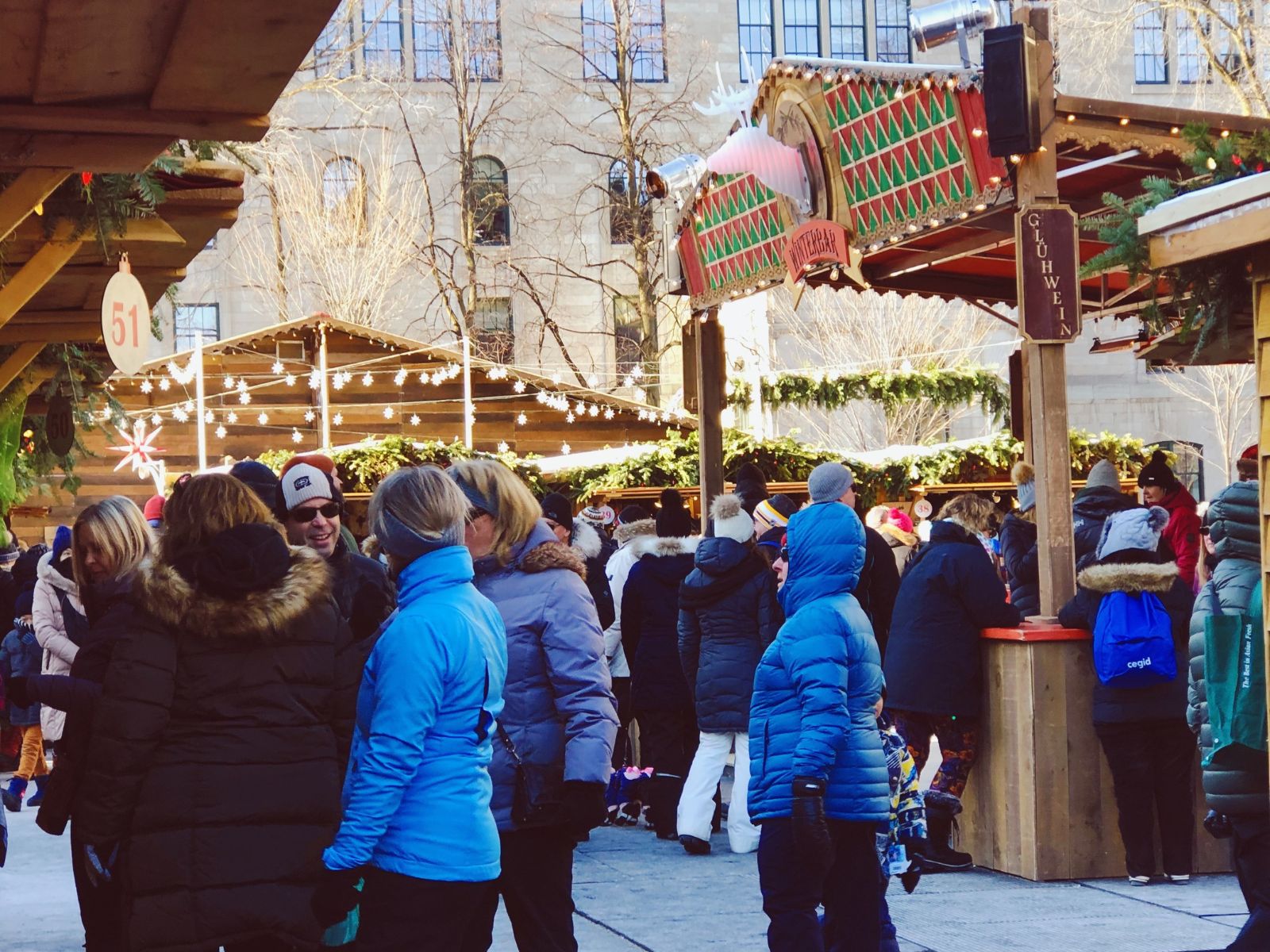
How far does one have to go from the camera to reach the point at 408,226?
124ft

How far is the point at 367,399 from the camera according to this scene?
89.1 ft

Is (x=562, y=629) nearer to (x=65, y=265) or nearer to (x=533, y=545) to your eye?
(x=533, y=545)

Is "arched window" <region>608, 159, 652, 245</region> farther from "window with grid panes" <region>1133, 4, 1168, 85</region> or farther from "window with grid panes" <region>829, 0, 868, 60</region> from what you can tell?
"window with grid panes" <region>1133, 4, 1168, 85</region>

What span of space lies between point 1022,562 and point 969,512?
1.35 m

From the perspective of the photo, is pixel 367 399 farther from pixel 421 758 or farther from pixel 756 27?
pixel 421 758

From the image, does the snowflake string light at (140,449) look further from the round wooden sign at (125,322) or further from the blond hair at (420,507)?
the blond hair at (420,507)

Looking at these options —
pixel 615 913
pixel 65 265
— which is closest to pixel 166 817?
pixel 615 913

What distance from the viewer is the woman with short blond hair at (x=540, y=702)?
4.95 metres

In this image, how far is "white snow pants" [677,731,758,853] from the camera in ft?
30.1

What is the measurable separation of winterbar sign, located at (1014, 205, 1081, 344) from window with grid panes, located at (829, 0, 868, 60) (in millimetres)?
35696

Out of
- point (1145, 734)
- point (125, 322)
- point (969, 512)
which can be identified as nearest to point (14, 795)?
point (125, 322)

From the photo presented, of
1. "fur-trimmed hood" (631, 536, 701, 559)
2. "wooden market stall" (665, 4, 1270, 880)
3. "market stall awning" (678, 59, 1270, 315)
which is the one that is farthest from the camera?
"fur-trimmed hood" (631, 536, 701, 559)

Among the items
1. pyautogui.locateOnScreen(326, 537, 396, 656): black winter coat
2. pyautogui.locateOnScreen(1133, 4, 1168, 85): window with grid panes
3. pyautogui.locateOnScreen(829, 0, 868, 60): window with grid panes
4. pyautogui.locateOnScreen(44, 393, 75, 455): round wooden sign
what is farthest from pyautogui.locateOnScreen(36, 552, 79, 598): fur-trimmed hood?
pyautogui.locateOnScreen(829, 0, 868, 60): window with grid panes

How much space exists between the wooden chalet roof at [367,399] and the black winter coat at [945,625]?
17.8 m
